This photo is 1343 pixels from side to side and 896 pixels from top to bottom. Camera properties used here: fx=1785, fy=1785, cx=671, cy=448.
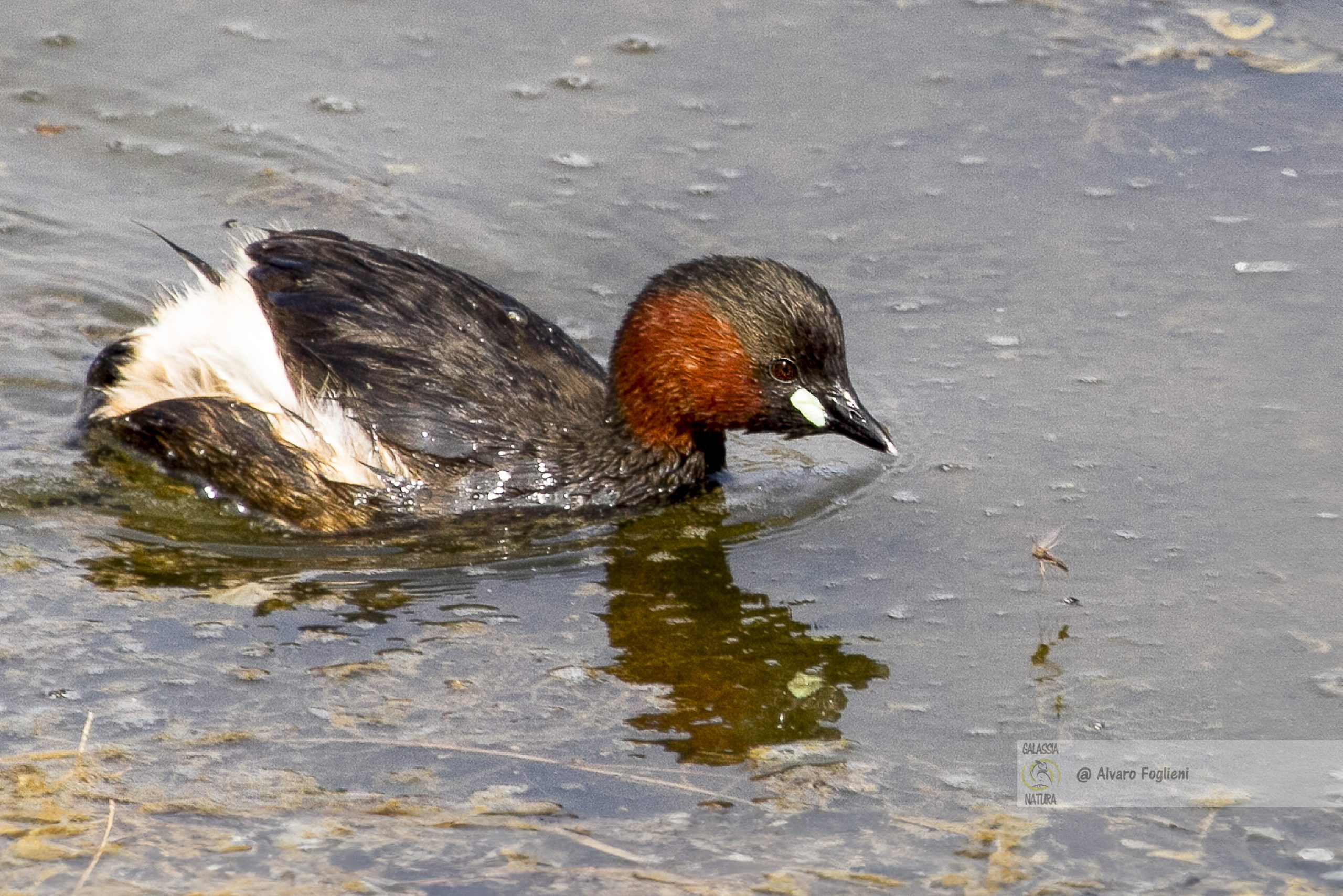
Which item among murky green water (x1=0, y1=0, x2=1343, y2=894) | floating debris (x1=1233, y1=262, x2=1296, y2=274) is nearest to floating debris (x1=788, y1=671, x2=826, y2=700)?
murky green water (x1=0, y1=0, x2=1343, y2=894)

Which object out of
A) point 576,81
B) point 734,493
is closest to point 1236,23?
point 576,81

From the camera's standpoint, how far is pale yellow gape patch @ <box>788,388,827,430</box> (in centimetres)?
598

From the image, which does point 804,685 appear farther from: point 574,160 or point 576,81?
point 576,81

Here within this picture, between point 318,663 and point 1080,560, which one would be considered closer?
point 318,663

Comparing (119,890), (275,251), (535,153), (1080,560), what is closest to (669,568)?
(1080,560)

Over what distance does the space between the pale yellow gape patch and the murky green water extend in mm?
266

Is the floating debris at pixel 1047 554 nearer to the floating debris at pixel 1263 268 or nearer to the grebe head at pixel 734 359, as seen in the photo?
the grebe head at pixel 734 359

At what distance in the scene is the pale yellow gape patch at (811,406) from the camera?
19.6 feet

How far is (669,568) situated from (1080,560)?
1.27 m

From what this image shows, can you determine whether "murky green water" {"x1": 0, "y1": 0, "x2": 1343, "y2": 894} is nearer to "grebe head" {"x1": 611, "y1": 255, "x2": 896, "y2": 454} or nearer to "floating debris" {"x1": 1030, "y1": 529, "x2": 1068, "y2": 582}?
"floating debris" {"x1": 1030, "y1": 529, "x2": 1068, "y2": 582}

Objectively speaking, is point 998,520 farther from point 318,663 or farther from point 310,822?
point 310,822

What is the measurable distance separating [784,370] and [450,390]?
1118 mm

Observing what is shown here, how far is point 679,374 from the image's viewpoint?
608 centimetres

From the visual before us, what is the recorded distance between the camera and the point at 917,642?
5.03 metres
